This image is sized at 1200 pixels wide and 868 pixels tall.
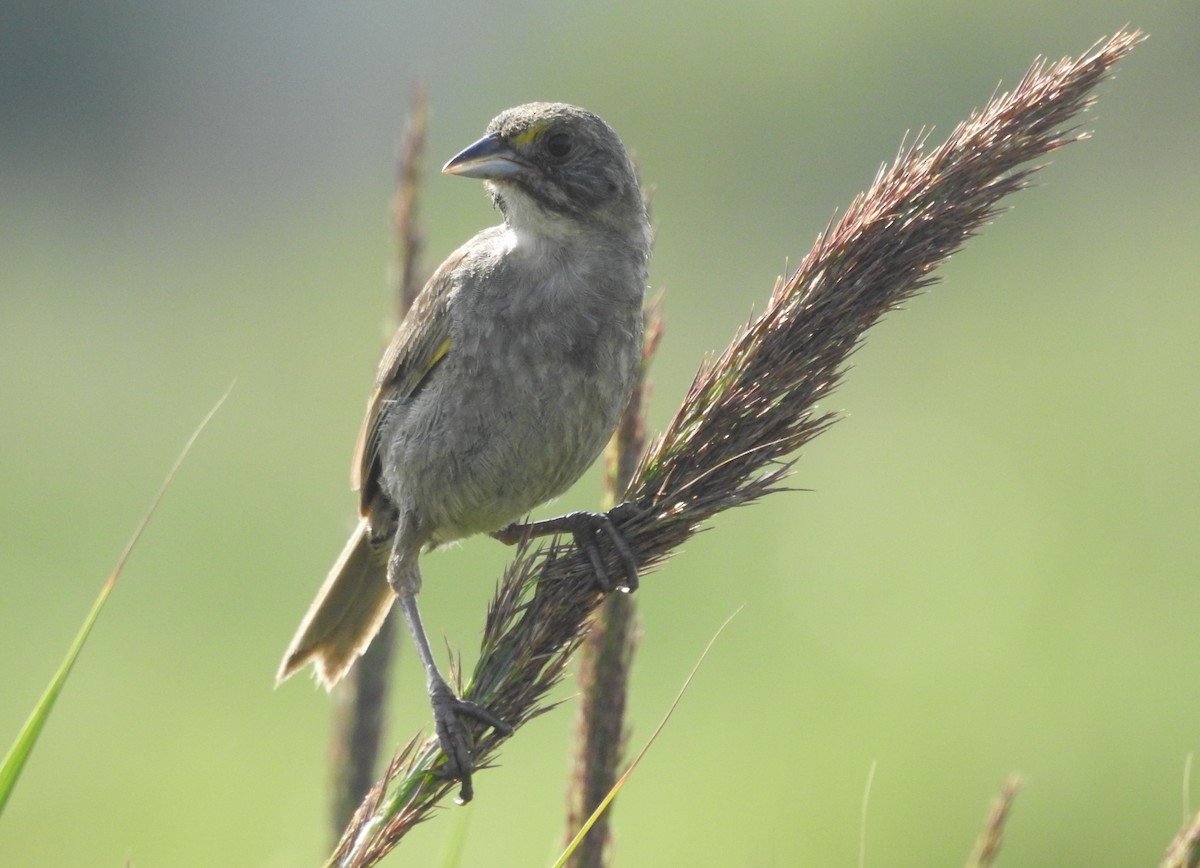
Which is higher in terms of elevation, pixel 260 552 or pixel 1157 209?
pixel 1157 209

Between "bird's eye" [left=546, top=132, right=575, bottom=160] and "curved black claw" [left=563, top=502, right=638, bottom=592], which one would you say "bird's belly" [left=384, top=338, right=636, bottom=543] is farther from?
"bird's eye" [left=546, top=132, right=575, bottom=160]

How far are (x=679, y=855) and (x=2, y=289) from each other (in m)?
16.5

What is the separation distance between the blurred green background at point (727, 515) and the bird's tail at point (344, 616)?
98 cm

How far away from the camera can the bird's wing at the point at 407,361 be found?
13.4 ft

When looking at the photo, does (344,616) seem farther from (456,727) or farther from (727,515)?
(727,515)

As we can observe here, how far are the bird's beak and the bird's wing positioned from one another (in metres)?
0.34

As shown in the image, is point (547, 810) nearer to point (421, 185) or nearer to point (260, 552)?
point (260, 552)

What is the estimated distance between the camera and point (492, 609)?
9.91ft

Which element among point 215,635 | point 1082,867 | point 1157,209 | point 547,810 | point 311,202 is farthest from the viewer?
point 311,202

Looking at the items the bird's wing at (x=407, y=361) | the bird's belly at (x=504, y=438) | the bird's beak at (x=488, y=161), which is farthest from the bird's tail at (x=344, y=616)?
the bird's beak at (x=488, y=161)

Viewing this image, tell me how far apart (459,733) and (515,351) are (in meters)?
1.26

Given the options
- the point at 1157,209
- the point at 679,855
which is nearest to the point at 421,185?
the point at 679,855

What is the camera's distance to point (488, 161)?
394cm

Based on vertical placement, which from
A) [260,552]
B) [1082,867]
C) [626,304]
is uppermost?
[260,552]
